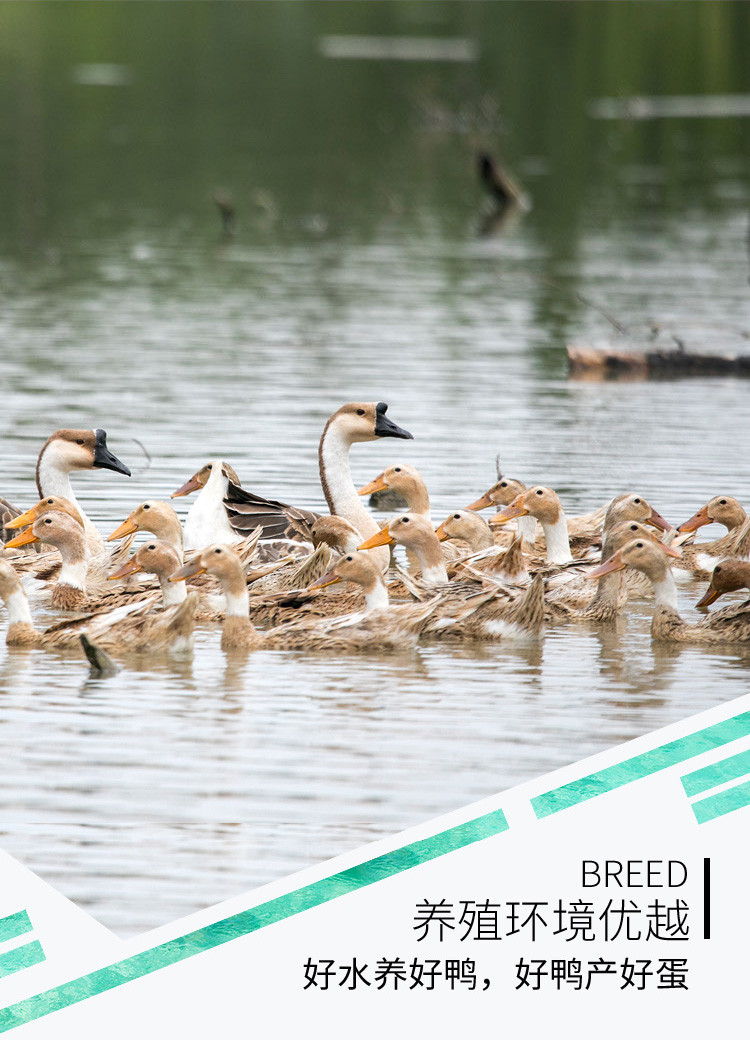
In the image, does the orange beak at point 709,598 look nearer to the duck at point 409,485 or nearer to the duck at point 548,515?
the duck at point 548,515

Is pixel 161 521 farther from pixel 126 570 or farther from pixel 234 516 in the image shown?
pixel 234 516

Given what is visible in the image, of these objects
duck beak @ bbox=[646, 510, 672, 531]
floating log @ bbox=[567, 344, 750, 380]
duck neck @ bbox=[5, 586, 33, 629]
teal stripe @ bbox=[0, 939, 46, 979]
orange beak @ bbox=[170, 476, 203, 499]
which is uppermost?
floating log @ bbox=[567, 344, 750, 380]

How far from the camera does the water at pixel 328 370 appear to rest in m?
9.07

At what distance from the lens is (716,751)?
9.42 meters

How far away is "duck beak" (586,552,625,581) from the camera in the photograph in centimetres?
1205

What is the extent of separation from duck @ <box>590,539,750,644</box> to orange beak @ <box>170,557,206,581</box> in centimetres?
246

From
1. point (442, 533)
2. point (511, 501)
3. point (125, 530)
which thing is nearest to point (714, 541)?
point (511, 501)

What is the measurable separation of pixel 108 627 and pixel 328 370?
482 inches

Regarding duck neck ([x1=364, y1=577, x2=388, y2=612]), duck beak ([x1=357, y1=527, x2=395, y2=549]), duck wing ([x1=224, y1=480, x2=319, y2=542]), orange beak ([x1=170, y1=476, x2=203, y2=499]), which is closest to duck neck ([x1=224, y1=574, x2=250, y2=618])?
duck neck ([x1=364, y1=577, x2=388, y2=612])

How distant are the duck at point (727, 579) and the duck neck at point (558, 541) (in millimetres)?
1095

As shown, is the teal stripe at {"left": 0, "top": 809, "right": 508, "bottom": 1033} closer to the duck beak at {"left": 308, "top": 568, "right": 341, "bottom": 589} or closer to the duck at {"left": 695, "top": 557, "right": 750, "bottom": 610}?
the duck beak at {"left": 308, "top": 568, "right": 341, "bottom": 589}

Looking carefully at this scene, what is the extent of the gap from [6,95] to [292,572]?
52093 millimetres

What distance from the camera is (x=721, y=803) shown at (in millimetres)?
8562

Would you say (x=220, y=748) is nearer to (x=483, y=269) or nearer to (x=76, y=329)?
(x=76, y=329)
